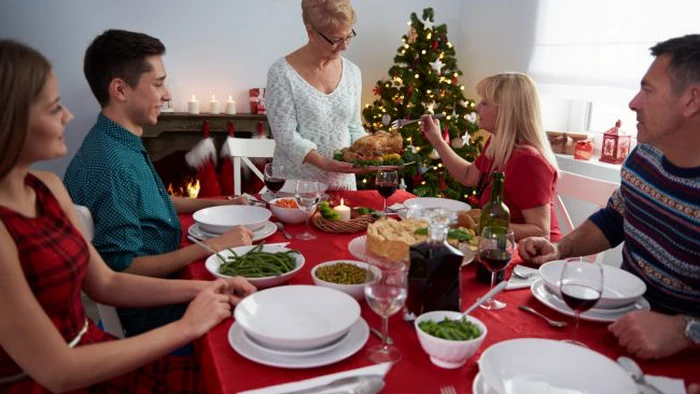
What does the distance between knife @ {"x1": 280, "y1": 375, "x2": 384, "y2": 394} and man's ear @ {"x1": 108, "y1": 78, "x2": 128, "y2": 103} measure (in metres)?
1.20

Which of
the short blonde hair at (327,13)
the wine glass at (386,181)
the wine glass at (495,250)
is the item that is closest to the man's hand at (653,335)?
the wine glass at (495,250)

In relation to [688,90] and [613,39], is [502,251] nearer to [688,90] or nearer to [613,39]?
[688,90]

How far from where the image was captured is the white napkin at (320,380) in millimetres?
936

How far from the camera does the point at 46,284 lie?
111 cm

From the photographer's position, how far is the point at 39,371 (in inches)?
39.3

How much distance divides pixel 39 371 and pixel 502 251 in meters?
1.02

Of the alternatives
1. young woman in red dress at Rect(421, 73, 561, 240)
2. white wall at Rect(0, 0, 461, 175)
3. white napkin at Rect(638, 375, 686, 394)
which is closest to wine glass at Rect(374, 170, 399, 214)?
young woman in red dress at Rect(421, 73, 561, 240)

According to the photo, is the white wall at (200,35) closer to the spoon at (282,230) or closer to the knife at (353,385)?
the spoon at (282,230)

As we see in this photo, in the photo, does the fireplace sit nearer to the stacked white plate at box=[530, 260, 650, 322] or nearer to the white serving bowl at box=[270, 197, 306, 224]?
the white serving bowl at box=[270, 197, 306, 224]

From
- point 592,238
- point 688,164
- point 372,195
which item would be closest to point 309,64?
Result: point 372,195

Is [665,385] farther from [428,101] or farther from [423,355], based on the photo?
[428,101]

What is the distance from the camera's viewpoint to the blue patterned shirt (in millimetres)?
1526

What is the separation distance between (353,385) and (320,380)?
66mm

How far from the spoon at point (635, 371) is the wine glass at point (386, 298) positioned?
16.9 inches
